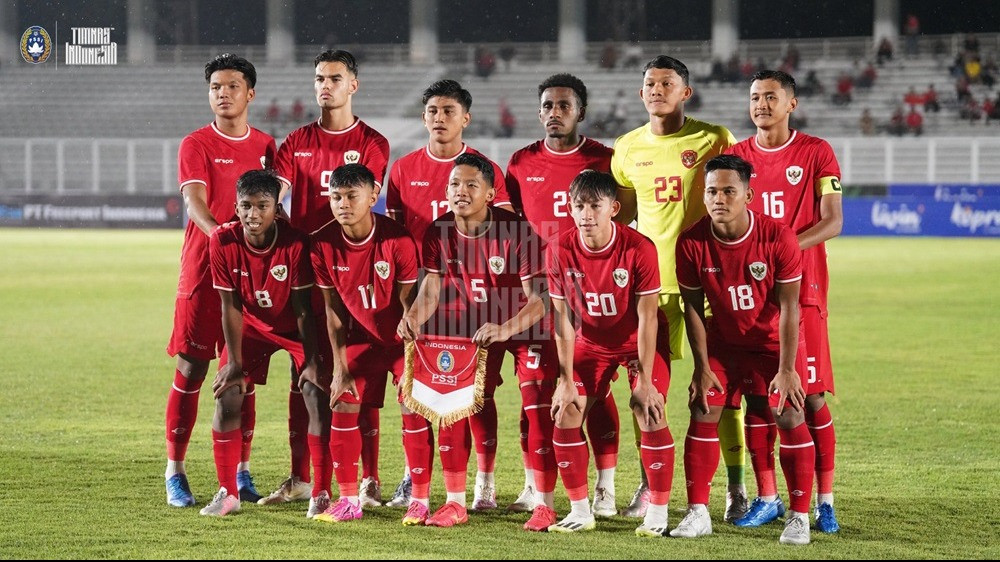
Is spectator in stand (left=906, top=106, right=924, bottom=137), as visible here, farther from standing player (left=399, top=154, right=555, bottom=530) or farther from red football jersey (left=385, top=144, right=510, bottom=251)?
standing player (left=399, top=154, right=555, bottom=530)

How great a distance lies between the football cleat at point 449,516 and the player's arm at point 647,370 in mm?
870

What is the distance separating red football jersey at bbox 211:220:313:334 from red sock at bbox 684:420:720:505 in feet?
5.90

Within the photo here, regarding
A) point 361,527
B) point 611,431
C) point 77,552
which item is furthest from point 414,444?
point 77,552

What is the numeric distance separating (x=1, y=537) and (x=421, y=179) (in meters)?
2.36

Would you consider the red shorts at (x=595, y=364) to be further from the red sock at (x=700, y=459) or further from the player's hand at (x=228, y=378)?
the player's hand at (x=228, y=378)

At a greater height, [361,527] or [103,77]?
[103,77]

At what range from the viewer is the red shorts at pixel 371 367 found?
5227 millimetres

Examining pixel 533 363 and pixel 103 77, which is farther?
pixel 103 77

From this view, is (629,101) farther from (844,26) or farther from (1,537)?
(1,537)

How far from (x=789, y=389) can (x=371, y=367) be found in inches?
71.2

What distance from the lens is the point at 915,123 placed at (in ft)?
97.6

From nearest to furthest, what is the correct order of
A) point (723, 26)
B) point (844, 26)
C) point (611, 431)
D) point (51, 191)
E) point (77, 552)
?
point (77, 552)
point (611, 431)
point (51, 191)
point (723, 26)
point (844, 26)

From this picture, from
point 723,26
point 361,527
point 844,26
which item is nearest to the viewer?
point 361,527

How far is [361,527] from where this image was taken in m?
4.96
